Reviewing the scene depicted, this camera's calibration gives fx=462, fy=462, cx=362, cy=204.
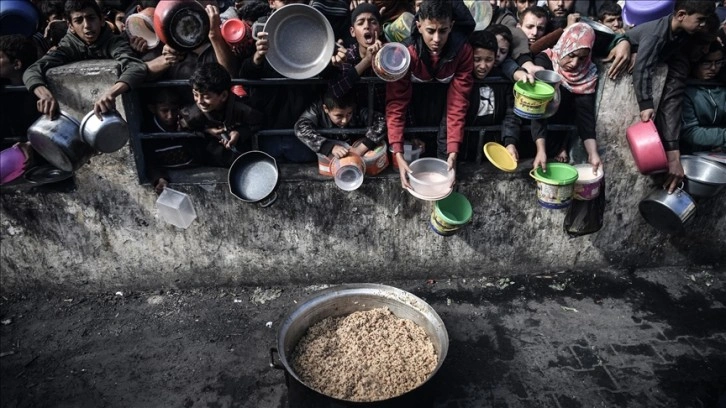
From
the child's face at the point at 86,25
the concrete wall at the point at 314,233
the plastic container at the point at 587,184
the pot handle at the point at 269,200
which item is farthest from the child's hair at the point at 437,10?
the child's face at the point at 86,25

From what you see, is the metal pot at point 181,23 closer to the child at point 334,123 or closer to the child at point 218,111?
the child at point 218,111

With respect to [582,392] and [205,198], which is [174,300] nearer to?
[205,198]

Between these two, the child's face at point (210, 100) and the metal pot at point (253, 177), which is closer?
the child's face at point (210, 100)

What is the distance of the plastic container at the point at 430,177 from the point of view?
357cm

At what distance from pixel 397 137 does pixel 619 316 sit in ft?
7.90

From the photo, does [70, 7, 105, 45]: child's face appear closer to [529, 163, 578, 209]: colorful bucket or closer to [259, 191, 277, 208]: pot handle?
[259, 191, 277, 208]: pot handle

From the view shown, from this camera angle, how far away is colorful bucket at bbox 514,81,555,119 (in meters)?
3.34

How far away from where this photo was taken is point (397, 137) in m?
3.66

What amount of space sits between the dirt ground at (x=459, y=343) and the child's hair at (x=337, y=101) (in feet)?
5.56

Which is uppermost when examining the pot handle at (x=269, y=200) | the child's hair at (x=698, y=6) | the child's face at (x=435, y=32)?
the child's hair at (x=698, y=6)

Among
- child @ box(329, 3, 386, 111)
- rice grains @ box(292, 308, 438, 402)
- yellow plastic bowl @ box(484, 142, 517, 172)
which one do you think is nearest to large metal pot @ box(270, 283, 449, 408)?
rice grains @ box(292, 308, 438, 402)

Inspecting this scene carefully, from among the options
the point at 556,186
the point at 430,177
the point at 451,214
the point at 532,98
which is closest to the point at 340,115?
the point at 430,177

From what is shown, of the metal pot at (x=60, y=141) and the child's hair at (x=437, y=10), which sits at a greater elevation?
the child's hair at (x=437, y=10)

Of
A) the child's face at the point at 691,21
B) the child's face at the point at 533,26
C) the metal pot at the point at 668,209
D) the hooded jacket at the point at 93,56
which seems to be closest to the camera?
the hooded jacket at the point at 93,56
